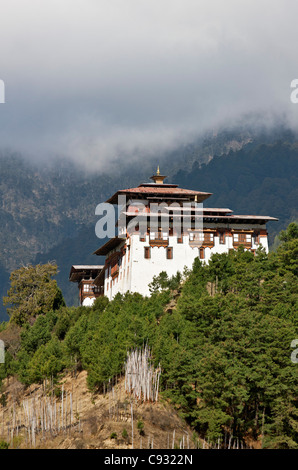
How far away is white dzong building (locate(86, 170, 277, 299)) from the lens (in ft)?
265

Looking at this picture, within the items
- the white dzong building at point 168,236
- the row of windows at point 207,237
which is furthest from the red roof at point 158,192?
the row of windows at point 207,237

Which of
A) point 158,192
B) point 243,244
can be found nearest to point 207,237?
point 243,244

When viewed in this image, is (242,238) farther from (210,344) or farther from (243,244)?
(210,344)

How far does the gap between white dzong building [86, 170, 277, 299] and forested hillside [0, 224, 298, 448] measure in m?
2.19

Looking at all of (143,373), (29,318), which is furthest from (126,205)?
(143,373)

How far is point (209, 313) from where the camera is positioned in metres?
60.5

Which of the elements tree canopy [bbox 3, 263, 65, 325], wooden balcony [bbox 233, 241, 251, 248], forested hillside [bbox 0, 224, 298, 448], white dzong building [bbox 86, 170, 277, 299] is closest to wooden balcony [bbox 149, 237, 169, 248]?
white dzong building [bbox 86, 170, 277, 299]

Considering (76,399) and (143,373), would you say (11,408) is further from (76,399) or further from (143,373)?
(143,373)

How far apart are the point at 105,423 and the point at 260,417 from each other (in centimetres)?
987

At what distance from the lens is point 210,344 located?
56.5 meters

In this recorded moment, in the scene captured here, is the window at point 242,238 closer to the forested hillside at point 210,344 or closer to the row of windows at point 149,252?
the forested hillside at point 210,344

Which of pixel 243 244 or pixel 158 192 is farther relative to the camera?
pixel 158 192

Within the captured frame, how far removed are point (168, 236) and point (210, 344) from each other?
2622cm

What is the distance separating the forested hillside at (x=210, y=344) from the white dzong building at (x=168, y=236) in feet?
7.18
